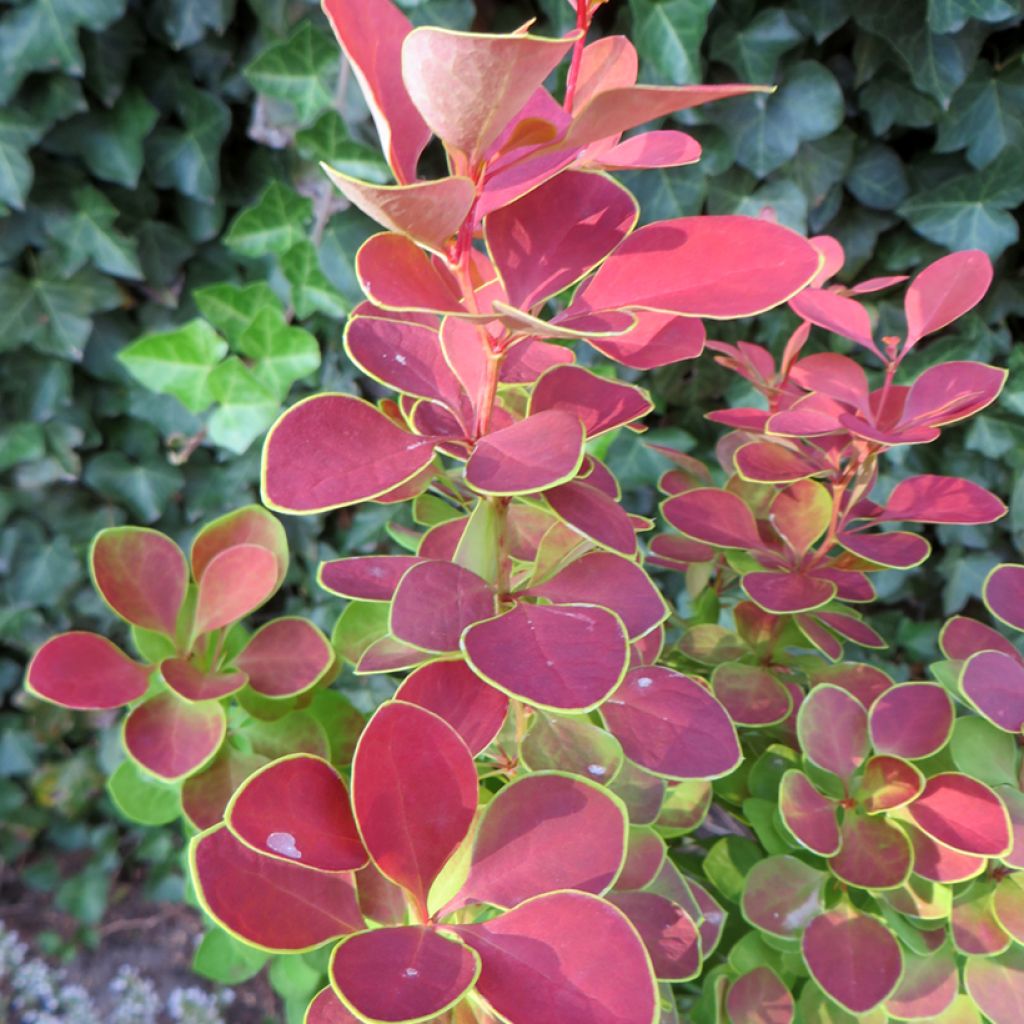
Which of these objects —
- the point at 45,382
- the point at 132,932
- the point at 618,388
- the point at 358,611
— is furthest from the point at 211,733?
the point at 132,932

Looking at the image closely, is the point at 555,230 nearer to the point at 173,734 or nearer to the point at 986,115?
the point at 173,734

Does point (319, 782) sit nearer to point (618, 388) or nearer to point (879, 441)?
point (618, 388)

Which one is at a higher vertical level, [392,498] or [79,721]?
[392,498]

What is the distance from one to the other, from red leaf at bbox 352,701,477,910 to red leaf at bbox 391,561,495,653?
0.11 feet

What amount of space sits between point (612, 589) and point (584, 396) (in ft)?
0.30

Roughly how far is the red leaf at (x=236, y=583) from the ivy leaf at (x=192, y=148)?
71cm

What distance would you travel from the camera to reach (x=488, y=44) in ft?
0.78

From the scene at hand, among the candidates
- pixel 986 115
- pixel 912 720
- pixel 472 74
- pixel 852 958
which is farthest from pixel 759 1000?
pixel 986 115

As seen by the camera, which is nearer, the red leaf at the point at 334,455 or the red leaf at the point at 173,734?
the red leaf at the point at 334,455

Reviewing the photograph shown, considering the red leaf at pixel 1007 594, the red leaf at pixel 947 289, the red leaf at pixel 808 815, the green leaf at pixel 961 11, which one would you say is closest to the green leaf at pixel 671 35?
the green leaf at pixel 961 11

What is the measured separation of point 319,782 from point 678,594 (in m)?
0.91

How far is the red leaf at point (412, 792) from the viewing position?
1.04ft

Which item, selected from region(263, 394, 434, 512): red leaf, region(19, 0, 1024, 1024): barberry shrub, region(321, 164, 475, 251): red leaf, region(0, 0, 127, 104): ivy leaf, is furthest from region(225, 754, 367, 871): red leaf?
region(0, 0, 127, 104): ivy leaf

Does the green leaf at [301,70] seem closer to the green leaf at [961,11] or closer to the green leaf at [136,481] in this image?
the green leaf at [136,481]
